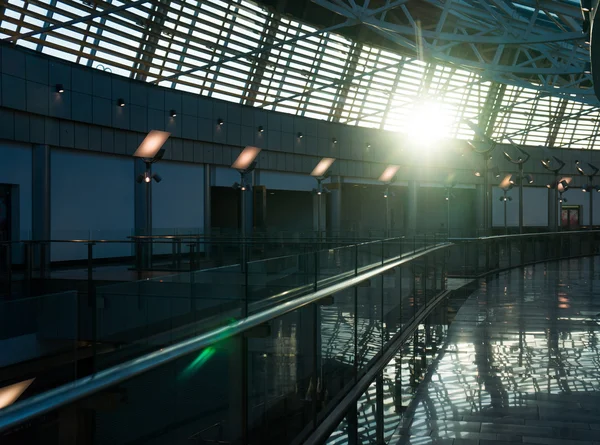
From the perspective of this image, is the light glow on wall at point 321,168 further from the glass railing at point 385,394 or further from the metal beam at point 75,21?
the glass railing at point 385,394

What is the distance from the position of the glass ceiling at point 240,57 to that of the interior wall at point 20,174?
375 cm

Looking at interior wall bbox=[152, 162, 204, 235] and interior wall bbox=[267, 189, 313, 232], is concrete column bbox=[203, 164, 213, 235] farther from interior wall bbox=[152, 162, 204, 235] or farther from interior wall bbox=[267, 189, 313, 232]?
interior wall bbox=[267, 189, 313, 232]

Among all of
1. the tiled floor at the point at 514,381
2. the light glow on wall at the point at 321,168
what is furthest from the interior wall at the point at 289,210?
the tiled floor at the point at 514,381

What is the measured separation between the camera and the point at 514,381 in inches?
294

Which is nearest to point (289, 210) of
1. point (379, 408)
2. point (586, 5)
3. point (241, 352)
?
point (586, 5)

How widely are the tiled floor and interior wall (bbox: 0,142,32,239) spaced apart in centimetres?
1684

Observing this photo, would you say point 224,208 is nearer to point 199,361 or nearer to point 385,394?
point 385,394

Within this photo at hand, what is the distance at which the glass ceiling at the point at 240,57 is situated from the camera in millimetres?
25625

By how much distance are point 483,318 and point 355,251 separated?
6248mm

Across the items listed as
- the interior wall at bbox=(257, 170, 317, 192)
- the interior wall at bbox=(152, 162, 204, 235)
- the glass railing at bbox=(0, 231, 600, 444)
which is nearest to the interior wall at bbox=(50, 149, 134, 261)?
the interior wall at bbox=(152, 162, 204, 235)

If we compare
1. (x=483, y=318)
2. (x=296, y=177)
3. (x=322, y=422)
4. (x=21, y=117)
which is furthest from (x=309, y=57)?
(x=322, y=422)

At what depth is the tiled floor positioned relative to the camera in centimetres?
584

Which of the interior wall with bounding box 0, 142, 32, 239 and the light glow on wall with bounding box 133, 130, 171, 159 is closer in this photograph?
the light glow on wall with bounding box 133, 130, 171, 159

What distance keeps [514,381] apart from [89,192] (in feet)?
73.4
